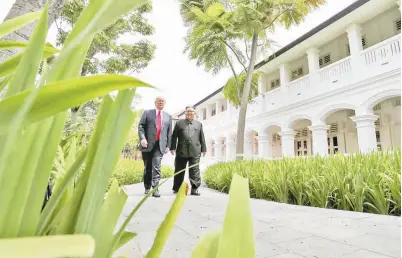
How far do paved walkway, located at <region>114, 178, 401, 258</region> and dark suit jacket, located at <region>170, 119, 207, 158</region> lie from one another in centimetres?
178

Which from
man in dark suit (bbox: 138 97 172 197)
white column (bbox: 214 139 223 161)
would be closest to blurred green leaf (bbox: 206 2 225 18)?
man in dark suit (bbox: 138 97 172 197)

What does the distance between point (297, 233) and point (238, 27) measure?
28.9ft

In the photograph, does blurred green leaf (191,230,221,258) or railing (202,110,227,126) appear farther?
railing (202,110,227,126)

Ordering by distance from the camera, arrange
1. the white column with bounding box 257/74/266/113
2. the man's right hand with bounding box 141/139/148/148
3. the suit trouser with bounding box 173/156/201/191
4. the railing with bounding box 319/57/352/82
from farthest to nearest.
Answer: the white column with bounding box 257/74/266/113
the railing with bounding box 319/57/352/82
the suit trouser with bounding box 173/156/201/191
the man's right hand with bounding box 141/139/148/148

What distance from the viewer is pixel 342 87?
8586 mm

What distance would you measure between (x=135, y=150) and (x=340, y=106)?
21.1 meters

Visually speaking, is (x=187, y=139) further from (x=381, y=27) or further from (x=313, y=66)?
(x=381, y=27)

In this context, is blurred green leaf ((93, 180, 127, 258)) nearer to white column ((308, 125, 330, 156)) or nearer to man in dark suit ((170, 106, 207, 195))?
man in dark suit ((170, 106, 207, 195))

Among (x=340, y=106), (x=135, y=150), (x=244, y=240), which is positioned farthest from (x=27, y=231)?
(x=135, y=150)

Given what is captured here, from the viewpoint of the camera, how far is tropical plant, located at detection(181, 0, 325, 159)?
897cm

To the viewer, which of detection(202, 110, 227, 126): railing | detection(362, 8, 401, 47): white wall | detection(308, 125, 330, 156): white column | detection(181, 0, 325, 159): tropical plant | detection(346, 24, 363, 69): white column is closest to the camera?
detection(346, 24, 363, 69): white column

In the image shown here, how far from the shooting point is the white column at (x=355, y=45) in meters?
8.20

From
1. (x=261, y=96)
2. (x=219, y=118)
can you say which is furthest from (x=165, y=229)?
(x=219, y=118)

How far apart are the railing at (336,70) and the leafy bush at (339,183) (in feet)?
18.1
